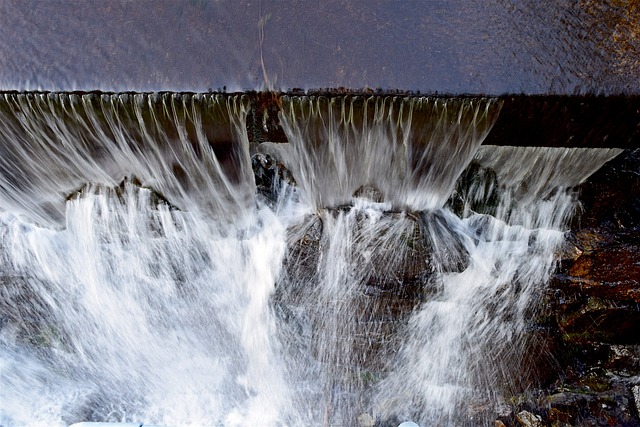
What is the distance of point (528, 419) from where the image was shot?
3768 millimetres

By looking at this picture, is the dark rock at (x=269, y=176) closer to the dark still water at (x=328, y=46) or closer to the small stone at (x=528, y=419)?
the dark still water at (x=328, y=46)

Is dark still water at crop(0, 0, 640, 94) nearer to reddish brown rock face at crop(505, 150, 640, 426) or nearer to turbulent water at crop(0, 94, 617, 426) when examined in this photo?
turbulent water at crop(0, 94, 617, 426)

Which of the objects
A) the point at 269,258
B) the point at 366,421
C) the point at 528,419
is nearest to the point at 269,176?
the point at 269,258

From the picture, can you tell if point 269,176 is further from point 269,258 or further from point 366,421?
point 366,421

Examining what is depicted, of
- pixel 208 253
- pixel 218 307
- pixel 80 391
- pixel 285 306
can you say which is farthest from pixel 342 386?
pixel 80 391

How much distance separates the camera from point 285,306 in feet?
12.0

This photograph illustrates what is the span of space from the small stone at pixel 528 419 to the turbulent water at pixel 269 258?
193 millimetres

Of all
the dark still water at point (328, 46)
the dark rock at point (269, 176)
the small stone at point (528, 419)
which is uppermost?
the dark still water at point (328, 46)

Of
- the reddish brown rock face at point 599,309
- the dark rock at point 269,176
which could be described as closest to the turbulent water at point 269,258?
the dark rock at point 269,176

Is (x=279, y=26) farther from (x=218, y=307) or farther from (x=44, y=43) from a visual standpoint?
(x=218, y=307)

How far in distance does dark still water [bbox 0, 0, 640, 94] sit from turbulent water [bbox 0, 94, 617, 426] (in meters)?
0.11

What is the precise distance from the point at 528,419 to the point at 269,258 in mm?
2297

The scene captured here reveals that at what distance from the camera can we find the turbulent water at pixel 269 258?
254 cm

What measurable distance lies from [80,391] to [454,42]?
4127 millimetres
